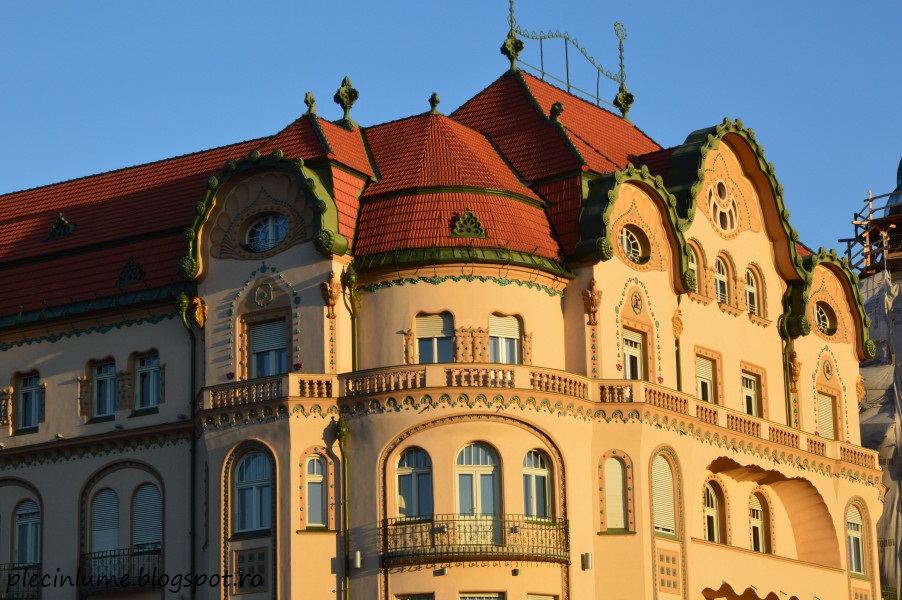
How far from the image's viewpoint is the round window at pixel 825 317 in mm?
62469

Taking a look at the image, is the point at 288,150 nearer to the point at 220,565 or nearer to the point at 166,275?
the point at 166,275

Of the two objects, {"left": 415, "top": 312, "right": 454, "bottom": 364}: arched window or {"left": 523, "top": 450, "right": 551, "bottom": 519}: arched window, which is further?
{"left": 415, "top": 312, "right": 454, "bottom": 364}: arched window

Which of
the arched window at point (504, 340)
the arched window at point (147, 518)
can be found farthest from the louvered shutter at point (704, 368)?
the arched window at point (147, 518)

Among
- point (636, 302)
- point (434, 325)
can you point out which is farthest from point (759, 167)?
point (434, 325)

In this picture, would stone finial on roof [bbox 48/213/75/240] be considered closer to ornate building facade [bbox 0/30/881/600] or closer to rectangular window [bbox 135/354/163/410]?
ornate building facade [bbox 0/30/881/600]

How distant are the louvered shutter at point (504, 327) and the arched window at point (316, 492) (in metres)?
5.67

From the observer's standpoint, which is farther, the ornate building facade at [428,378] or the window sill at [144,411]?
the window sill at [144,411]

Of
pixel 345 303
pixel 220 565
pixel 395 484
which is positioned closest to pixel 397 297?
pixel 345 303

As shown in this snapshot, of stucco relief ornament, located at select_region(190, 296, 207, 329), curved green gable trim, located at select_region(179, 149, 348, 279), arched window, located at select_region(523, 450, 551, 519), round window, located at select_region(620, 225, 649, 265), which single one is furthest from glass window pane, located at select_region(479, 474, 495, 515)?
stucco relief ornament, located at select_region(190, 296, 207, 329)

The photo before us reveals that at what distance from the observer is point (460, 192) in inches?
2106

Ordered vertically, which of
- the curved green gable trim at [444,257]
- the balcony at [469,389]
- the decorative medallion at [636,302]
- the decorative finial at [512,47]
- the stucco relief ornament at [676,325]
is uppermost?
the decorative finial at [512,47]

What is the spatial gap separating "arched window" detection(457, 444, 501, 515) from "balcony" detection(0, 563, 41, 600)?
527 inches

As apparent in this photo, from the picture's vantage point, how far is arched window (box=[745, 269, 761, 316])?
59.7 metres

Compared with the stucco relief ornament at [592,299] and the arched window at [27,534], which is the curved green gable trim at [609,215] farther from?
the arched window at [27,534]
